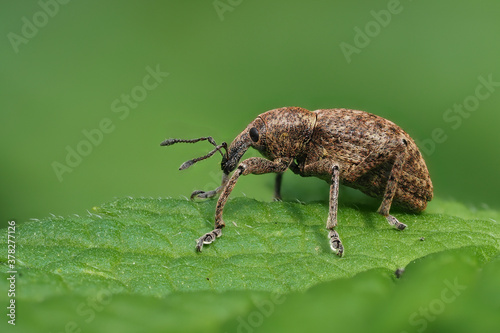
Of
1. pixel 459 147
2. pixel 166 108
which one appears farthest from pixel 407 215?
pixel 166 108

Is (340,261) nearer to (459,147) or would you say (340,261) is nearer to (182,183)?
(182,183)

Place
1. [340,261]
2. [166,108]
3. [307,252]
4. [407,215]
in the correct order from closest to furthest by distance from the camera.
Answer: [340,261]
[307,252]
[407,215]
[166,108]

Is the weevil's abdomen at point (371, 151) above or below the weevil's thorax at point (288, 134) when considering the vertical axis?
below

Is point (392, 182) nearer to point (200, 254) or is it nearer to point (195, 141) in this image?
point (195, 141)

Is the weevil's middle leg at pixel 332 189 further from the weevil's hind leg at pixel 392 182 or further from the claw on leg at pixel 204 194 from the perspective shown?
the claw on leg at pixel 204 194

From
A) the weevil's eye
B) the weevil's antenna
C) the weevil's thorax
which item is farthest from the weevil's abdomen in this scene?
the weevil's antenna

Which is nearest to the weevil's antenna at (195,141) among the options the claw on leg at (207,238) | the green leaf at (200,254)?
the green leaf at (200,254)

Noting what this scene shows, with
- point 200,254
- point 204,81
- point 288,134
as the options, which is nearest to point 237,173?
point 288,134
